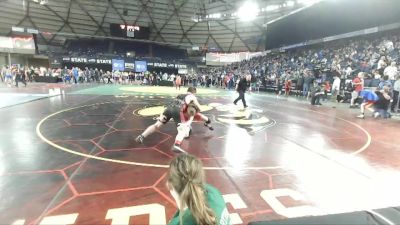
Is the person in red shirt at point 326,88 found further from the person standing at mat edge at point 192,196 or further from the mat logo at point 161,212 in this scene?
the person standing at mat edge at point 192,196

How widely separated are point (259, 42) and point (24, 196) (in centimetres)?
4130

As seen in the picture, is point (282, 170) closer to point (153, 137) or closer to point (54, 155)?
point (153, 137)

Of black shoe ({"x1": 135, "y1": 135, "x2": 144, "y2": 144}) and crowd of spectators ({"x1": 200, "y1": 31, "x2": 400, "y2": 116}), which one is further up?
crowd of spectators ({"x1": 200, "y1": 31, "x2": 400, "y2": 116})

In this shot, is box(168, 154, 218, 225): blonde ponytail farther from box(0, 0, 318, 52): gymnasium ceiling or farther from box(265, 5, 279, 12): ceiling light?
box(265, 5, 279, 12): ceiling light

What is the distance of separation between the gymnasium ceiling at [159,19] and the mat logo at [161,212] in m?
29.2

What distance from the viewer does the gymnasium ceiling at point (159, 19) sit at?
111ft

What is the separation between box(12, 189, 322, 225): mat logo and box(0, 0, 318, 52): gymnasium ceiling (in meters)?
29.2

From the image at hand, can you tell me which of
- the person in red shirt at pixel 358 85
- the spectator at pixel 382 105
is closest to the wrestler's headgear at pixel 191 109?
the spectator at pixel 382 105

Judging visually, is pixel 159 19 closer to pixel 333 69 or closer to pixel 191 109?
pixel 333 69

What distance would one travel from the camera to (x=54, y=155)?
5.38m

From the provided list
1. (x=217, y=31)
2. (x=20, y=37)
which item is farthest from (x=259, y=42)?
(x=20, y=37)

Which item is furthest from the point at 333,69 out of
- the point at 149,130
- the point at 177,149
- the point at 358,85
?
the point at 177,149

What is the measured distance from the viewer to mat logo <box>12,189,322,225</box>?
3139mm

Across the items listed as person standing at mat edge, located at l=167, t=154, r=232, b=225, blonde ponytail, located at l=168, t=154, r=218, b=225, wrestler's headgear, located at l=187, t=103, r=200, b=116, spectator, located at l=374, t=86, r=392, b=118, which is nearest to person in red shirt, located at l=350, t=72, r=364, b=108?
spectator, located at l=374, t=86, r=392, b=118
